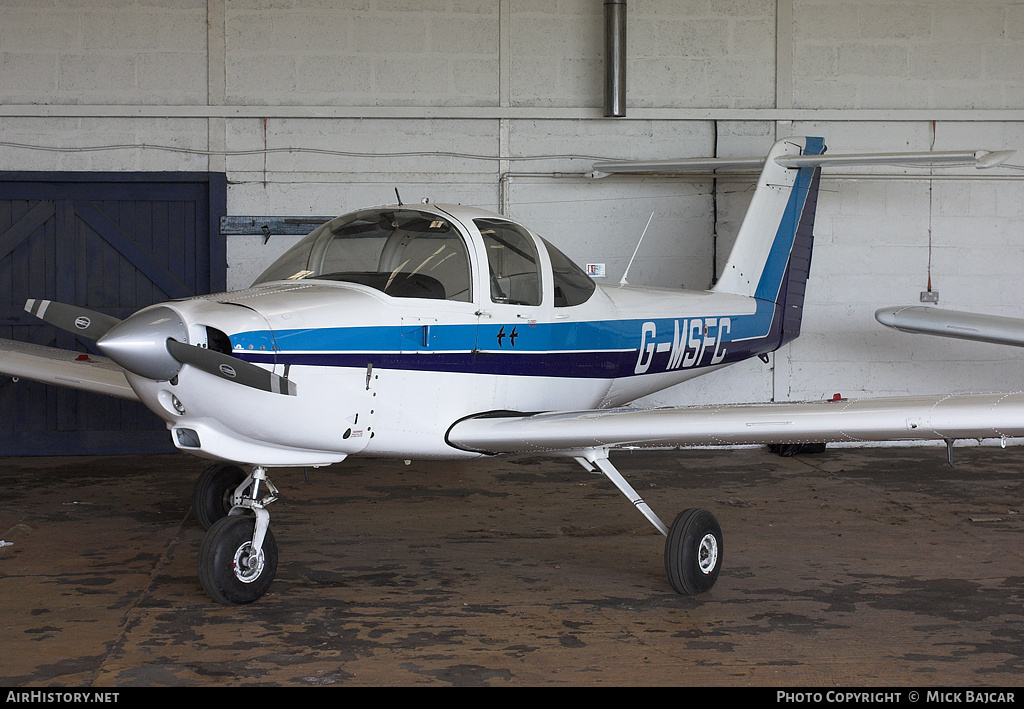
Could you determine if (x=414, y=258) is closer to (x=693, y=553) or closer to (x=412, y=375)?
(x=412, y=375)

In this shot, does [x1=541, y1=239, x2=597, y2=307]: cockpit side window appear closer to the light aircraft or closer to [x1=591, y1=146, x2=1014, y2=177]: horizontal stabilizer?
the light aircraft

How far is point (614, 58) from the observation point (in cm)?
837

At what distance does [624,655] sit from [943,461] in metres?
5.56

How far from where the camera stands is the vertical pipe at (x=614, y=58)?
27.4 feet

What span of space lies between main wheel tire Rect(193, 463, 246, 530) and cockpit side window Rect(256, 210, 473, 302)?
139cm

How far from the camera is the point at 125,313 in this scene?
27.6 feet

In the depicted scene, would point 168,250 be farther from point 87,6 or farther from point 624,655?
point 624,655

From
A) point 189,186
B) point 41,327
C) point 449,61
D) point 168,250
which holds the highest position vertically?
point 449,61

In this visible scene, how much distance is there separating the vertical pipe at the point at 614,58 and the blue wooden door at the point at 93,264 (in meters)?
3.63

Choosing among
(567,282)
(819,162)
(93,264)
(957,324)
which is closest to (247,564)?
(567,282)

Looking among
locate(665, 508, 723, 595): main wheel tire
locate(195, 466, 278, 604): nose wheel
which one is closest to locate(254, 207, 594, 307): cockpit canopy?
locate(195, 466, 278, 604): nose wheel

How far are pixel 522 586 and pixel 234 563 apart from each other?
4.43ft

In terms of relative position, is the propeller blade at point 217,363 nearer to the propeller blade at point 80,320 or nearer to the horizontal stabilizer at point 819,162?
the propeller blade at point 80,320

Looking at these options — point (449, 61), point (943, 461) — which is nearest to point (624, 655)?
point (943, 461)
